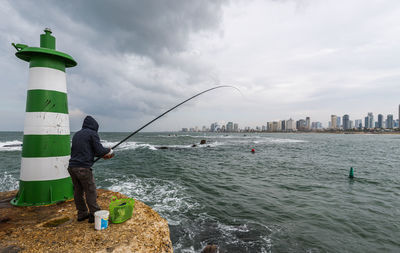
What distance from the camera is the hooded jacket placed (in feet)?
10.2

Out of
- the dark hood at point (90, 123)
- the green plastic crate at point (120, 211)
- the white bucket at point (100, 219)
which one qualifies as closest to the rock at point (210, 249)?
the green plastic crate at point (120, 211)

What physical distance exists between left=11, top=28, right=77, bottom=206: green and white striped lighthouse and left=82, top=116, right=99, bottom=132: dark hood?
2.94ft

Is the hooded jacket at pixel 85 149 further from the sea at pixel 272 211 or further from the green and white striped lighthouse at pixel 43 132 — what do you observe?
the sea at pixel 272 211

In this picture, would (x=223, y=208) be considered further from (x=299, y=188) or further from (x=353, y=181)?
(x=353, y=181)

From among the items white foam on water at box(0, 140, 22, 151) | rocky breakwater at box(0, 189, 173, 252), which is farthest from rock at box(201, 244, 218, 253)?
white foam on water at box(0, 140, 22, 151)

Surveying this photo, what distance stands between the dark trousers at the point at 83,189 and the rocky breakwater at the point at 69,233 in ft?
0.71

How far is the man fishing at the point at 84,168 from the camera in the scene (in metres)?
3.06

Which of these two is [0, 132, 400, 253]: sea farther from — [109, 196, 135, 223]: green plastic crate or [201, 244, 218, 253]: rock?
[109, 196, 135, 223]: green plastic crate

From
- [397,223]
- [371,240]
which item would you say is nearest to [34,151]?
[371,240]

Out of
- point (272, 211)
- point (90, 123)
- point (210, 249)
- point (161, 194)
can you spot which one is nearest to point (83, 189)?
point (90, 123)

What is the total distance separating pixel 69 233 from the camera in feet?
8.72

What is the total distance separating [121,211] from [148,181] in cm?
821

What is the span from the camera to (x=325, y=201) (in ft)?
27.5

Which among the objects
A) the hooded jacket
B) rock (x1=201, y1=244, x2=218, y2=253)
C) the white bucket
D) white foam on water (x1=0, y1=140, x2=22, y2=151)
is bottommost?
white foam on water (x1=0, y1=140, x2=22, y2=151)
